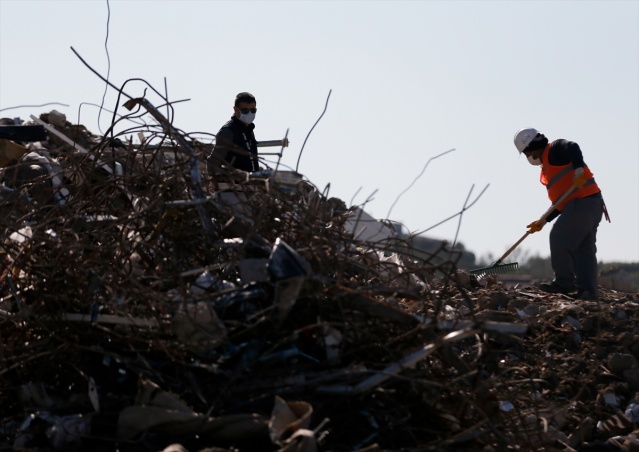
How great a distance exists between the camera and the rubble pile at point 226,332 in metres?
5.11

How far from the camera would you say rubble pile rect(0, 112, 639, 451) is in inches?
201

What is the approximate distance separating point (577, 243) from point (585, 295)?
1.44 ft

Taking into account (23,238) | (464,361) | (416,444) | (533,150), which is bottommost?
(416,444)

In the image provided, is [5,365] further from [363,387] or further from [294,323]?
[363,387]

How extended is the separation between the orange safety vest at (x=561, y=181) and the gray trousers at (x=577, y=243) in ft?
0.18

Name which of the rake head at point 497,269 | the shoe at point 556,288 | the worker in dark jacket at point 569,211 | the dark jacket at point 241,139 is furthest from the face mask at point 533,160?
the dark jacket at point 241,139

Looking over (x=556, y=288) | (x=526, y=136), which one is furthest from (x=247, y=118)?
(x=556, y=288)

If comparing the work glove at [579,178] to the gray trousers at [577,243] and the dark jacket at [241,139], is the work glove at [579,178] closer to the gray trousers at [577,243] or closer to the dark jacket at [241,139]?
the gray trousers at [577,243]

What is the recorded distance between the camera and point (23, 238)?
19.8 feet

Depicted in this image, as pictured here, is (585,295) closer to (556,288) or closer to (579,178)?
(556,288)

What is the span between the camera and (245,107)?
863cm

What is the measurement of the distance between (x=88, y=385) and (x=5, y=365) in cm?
49

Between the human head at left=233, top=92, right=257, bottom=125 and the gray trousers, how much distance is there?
291 centimetres

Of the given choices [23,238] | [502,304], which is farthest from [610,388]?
[23,238]
